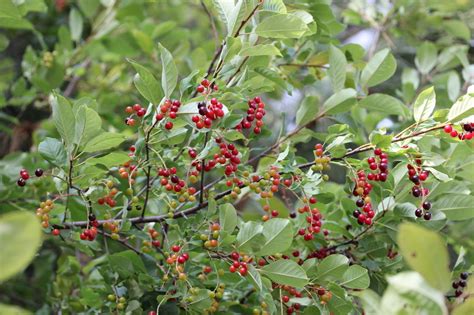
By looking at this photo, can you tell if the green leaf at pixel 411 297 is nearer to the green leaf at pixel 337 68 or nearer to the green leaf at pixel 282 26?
the green leaf at pixel 282 26

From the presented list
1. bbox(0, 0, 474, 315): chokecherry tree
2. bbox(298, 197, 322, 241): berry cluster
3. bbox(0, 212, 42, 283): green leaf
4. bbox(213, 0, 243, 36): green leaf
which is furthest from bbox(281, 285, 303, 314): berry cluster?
bbox(0, 212, 42, 283): green leaf

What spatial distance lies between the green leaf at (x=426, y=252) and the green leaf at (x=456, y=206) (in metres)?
0.65

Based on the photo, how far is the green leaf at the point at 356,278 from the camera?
123 centimetres

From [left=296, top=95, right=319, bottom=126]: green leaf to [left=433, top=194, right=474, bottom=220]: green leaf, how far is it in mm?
348

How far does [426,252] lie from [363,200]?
1.82 feet

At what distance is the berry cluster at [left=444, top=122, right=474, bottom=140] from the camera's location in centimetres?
113

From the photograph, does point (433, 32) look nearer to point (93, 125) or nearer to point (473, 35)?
point (473, 35)

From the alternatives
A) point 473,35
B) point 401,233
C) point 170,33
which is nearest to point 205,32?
point 170,33

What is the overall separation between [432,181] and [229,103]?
0.45 m

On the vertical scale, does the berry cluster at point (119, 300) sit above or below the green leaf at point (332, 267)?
below

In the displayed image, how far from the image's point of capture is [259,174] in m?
1.29

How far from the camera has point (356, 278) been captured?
1.24 metres

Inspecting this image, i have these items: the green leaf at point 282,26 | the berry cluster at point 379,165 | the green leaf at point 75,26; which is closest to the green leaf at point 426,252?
the berry cluster at point 379,165

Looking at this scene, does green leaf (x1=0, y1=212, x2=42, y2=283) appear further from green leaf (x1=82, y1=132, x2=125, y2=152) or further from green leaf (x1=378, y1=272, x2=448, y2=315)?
green leaf (x1=82, y1=132, x2=125, y2=152)
